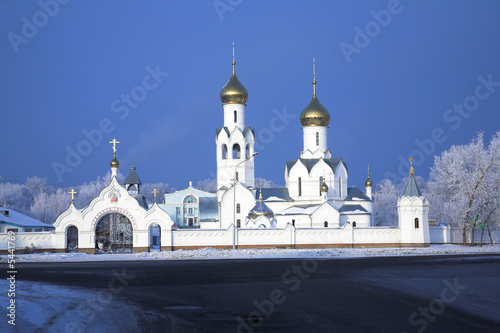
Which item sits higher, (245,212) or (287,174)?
(287,174)

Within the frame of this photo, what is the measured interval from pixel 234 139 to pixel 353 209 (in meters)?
12.5

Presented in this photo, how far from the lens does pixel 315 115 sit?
56156mm

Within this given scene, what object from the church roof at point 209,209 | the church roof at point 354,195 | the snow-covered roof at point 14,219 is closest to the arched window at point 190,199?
the church roof at point 209,209

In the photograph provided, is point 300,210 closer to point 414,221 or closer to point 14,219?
point 414,221

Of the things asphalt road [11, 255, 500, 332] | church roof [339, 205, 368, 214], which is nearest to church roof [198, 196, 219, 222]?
church roof [339, 205, 368, 214]

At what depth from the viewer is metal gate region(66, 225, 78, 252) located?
131 feet

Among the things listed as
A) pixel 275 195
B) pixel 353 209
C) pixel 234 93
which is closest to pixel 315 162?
pixel 275 195

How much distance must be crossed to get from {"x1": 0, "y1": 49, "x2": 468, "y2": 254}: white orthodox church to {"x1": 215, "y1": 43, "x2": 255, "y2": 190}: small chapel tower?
93mm

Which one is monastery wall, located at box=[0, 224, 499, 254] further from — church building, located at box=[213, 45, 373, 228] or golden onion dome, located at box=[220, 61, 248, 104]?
golden onion dome, located at box=[220, 61, 248, 104]

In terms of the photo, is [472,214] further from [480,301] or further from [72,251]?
[480,301]

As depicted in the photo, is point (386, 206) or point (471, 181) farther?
point (386, 206)

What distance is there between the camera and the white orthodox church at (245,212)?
130ft

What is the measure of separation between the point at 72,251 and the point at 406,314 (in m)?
32.9

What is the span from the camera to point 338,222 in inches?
1960
